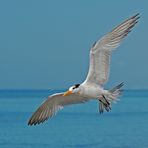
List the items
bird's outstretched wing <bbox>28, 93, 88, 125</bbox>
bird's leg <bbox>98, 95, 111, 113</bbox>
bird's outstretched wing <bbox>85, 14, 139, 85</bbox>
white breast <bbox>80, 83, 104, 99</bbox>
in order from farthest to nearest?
bird's outstretched wing <bbox>28, 93, 88, 125</bbox>, bird's leg <bbox>98, 95, 111, 113</bbox>, white breast <bbox>80, 83, 104, 99</bbox>, bird's outstretched wing <bbox>85, 14, 139, 85</bbox>

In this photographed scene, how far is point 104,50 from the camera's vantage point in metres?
9.72

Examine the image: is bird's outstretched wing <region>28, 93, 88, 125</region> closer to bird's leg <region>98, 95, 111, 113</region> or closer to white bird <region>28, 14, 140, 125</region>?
white bird <region>28, 14, 140, 125</region>

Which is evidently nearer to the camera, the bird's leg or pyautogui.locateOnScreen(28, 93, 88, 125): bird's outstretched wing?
the bird's leg

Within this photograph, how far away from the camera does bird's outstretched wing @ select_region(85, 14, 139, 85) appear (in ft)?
31.2

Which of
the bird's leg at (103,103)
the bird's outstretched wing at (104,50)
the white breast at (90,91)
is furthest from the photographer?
the bird's leg at (103,103)

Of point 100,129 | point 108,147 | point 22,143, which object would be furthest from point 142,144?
point 100,129

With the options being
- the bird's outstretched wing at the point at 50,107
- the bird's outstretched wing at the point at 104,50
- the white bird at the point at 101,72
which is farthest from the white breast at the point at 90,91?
the bird's outstretched wing at the point at 50,107

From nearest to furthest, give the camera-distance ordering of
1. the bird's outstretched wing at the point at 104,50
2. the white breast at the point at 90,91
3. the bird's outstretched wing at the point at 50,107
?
the bird's outstretched wing at the point at 104,50 → the white breast at the point at 90,91 → the bird's outstretched wing at the point at 50,107

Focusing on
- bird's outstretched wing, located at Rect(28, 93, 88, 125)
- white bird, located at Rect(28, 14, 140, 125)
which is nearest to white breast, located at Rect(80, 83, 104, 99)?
white bird, located at Rect(28, 14, 140, 125)

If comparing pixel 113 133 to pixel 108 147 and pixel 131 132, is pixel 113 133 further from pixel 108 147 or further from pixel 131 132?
pixel 108 147

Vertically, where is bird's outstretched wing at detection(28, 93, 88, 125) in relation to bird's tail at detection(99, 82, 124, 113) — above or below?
above

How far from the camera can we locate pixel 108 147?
2380cm

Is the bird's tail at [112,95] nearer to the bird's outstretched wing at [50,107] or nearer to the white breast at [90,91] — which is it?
the white breast at [90,91]

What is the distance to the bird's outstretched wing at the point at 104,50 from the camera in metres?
9.52
